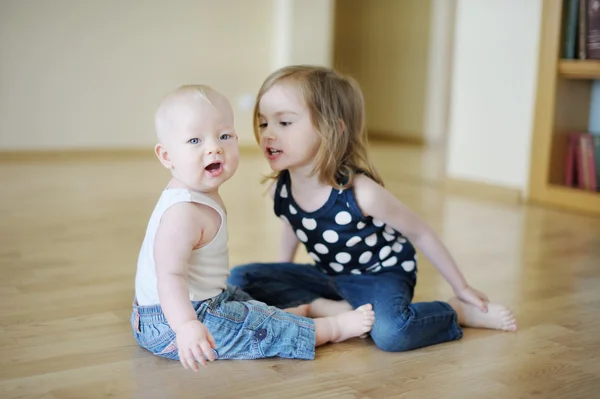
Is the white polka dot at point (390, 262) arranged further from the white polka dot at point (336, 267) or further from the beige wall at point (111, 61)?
the beige wall at point (111, 61)

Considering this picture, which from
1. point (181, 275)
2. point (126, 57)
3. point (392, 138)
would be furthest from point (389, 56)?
point (181, 275)

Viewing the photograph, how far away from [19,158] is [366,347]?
3.11m

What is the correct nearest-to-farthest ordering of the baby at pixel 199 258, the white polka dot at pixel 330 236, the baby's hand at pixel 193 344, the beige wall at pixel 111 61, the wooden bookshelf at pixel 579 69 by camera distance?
the baby's hand at pixel 193 344 < the baby at pixel 199 258 < the white polka dot at pixel 330 236 < the wooden bookshelf at pixel 579 69 < the beige wall at pixel 111 61

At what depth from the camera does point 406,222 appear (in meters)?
1.40

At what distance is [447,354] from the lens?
1292mm

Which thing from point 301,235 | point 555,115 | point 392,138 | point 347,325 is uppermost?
point 555,115

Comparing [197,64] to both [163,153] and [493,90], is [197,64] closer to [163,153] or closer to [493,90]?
[493,90]

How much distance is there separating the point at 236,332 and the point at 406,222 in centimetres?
40

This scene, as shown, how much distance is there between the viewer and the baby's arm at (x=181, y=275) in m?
1.05

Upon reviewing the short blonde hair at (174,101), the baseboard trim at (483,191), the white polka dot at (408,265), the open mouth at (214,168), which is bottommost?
the baseboard trim at (483,191)

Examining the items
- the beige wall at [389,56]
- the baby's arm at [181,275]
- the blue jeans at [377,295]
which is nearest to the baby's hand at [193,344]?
the baby's arm at [181,275]

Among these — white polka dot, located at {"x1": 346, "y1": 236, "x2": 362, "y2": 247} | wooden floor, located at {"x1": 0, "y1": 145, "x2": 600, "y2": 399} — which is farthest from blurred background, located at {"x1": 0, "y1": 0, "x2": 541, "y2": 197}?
white polka dot, located at {"x1": 346, "y1": 236, "x2": 362, "y2": 247}

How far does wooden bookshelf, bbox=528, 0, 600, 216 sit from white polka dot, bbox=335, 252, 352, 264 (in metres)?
1.65

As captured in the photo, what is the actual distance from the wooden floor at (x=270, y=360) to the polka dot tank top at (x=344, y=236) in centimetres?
19
